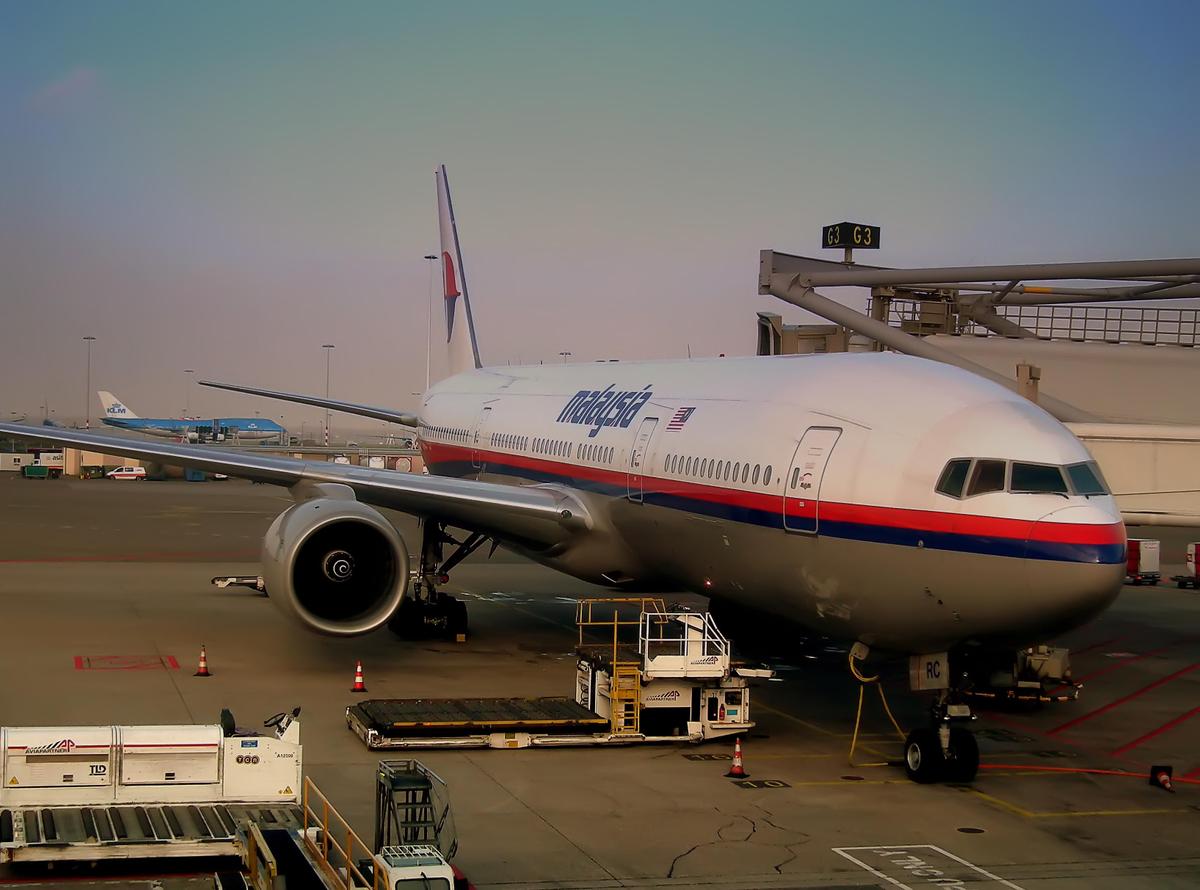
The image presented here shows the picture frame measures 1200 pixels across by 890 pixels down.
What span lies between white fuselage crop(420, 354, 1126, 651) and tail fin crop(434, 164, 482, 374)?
44.2 ft

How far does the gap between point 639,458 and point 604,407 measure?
8.29 feet

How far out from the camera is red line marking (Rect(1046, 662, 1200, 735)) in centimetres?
1758

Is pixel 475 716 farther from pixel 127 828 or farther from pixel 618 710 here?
pixel 127 828

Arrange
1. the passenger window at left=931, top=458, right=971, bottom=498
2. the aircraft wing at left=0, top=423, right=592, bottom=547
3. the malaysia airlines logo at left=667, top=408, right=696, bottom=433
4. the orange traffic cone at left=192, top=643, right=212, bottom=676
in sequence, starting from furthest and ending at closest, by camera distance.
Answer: the aircraft wing at left=0, top=423, right=592, bottom=547
the orange traffic cone at left=192, top=643, right=212, bottom=676
the malaysia airlines logo at left=667, top=408, right=696, bottom=433
the passenger window at left=931, top=458, right=971, bottom=498

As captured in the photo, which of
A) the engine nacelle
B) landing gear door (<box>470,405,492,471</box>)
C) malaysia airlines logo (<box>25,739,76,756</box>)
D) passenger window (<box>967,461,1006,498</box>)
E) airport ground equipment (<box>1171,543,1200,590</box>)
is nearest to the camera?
malaysia airlines logo (<box>25,739,76,756</box>)

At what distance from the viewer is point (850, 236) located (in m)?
34.2

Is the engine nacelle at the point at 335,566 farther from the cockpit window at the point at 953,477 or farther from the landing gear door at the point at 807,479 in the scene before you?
the cockpit window at the point at 953,477

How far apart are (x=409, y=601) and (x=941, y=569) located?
12.9 meters

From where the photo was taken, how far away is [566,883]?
A: 10.4 m

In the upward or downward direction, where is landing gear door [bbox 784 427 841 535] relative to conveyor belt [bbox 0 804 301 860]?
upward

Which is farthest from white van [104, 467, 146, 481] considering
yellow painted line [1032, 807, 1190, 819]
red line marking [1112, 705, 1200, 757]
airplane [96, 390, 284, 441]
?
yellow painted line [1032, 807, 1190, 819]

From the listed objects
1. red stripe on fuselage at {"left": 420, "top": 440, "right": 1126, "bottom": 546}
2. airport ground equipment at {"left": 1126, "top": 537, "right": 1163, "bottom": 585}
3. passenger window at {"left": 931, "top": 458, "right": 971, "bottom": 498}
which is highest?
passenger window at {"left": 931, "top": 458, "right": 971, "bottom": 498}

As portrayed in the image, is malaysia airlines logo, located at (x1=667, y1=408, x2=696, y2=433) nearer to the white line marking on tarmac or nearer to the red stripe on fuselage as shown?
the red stripe on fuselage

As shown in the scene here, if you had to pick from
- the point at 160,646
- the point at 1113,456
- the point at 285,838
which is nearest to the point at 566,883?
the point at 285,838
